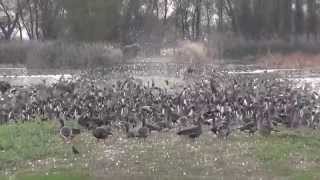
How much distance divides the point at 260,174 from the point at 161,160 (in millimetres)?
1800

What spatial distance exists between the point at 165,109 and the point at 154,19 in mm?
53391

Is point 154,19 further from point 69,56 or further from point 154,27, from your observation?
point 69,56

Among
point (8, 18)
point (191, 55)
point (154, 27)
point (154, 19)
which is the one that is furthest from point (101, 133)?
point (8, 18)

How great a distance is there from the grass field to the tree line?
40.2 m

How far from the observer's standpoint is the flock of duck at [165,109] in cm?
1430

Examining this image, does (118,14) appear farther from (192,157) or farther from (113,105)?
(192,157)

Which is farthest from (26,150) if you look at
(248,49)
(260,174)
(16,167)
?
(248,49)

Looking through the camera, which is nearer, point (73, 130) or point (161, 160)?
point (161, 160)

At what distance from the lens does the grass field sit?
11.1 m

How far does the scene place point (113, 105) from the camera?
16.1m

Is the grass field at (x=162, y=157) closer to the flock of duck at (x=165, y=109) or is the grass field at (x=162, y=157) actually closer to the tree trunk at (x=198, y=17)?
the flock of duck at (x=165, y=109)

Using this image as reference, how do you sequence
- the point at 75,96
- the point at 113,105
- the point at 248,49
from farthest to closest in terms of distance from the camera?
the point at 248,49 < the point at 75,96 < the point at 113,105

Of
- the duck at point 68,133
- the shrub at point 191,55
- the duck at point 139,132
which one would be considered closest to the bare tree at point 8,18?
the shrub at point 191,55

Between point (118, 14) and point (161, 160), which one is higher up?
point (118, 14)
